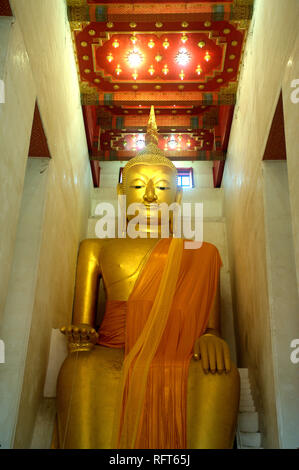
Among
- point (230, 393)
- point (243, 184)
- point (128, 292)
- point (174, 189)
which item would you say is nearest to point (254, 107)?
point (243, 184)

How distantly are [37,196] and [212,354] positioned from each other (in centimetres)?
165

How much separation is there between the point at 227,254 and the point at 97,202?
173 centimetres

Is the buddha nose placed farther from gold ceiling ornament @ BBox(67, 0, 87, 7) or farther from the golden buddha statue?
gold ceiling ornament @ BBox(67, 0, 87, 7)

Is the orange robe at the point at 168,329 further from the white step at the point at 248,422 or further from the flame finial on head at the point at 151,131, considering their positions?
the flame finial on head at the point at 151,131

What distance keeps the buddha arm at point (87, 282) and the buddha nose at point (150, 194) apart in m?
0.68

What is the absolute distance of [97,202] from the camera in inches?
242

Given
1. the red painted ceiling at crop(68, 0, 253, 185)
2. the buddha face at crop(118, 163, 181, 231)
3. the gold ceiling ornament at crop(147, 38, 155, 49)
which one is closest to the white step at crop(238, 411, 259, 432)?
the buddha face at crop(118, 163, 181, 231)

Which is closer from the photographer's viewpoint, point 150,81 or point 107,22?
point 107,22

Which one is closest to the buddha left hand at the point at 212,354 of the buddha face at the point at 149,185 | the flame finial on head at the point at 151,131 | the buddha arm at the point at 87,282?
the buddha arm at the point at 87,282

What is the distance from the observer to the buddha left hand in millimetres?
3377

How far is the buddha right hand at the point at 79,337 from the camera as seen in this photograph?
3.60 m

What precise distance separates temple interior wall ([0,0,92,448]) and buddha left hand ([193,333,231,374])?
1.11 m
